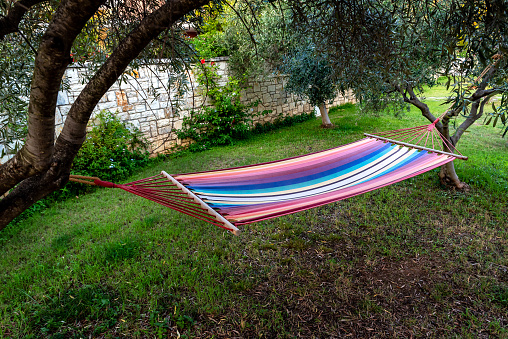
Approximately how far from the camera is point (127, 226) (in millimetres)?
2943

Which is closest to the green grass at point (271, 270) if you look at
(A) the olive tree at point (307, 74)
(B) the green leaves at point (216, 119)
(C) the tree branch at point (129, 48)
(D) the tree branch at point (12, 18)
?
(C) the tree branch at point (129, 48)

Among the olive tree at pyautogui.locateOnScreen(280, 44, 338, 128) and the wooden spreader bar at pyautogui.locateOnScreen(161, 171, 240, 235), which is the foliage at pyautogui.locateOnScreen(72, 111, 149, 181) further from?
the olive tree at pyautogui.locateOnScreen(280, 44, 338, 128)

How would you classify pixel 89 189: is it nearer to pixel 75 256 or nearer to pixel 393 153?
pixel 75 256

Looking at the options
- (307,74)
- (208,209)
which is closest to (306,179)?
(208,209)

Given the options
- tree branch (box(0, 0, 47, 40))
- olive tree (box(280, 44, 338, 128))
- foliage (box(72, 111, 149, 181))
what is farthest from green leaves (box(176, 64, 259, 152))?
tree branch (box(0, 0, 47, 40))

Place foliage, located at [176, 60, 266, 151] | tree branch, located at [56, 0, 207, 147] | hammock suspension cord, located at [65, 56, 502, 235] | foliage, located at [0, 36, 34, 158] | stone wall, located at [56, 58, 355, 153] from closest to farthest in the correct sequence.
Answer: tree branch, located at [56, 0, 207, 147]
foliage, located at [0, 36, 34, 158]
hammock suspension cord, located at [65, 56, 502, 235]
stone wall, located at [56, 58, 355, 153]
foliage, located at [176, 60, 266, 151]

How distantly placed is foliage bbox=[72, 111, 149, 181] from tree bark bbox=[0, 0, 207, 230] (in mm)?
2840

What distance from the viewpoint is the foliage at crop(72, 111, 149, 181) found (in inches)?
156

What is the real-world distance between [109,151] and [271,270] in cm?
293

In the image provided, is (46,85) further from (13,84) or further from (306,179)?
(306,179)

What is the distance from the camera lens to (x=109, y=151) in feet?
13.6

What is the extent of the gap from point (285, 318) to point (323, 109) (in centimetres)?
510

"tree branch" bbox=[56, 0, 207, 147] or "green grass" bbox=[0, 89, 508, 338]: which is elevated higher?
"tree branch" bbox=[56, 0, 207, 147]

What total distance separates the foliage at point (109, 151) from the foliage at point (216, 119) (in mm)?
895
